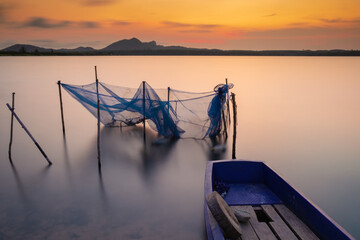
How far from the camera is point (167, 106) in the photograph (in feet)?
27.2

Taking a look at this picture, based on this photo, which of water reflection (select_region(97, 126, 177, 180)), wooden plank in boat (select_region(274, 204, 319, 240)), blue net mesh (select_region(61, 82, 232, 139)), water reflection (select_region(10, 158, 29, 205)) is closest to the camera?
wooden plank in boat (select_region(274, 204, 319, 240))

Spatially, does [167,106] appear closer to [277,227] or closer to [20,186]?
[20,186]

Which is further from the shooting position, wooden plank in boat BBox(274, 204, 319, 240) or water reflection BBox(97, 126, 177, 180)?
water reflection BBox(97, 126, 177, 180)

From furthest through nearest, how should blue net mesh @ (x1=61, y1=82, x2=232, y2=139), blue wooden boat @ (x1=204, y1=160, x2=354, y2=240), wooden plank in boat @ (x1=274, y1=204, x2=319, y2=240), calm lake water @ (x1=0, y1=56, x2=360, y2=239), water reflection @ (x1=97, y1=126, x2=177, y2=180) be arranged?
blue net mesh @ (x1=61, y1=82, x2=232, y2=139)
water reflection @ (x1=97, y1=126, x2=177, y2=180)
calm lake water @ (x1=0, y1=56, x2=360, y2=239)
wooden plank in boat @ (x1=274, y1=204, x2=319, y2=240)
blue wooden boat @ (x1=204, y1=160, x2=354, y2=240)

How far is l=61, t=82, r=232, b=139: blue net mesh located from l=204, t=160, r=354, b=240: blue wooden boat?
3401 mm

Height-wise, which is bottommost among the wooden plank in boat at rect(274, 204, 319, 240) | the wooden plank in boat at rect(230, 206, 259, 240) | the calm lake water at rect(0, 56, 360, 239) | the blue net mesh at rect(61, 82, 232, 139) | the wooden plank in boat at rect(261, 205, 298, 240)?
the calm lake water at rect(0, 56, 360, 239)

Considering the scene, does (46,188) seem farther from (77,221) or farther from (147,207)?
(147,207)

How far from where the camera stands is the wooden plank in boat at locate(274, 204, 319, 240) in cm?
342

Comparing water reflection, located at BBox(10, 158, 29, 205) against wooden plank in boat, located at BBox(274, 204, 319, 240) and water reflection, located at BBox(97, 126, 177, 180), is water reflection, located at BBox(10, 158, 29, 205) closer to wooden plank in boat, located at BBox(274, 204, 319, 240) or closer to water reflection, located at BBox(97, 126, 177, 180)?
water reflection, located at BBox(97, 126, 177, 180)

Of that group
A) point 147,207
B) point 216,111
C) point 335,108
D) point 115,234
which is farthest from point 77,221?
point 335,108

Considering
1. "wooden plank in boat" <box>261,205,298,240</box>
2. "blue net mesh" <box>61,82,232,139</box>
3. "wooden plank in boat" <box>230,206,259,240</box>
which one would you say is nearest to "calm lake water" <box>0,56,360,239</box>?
"blue net mesh" <box>61,82,232,139</box>

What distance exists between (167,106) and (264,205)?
4.73 meters

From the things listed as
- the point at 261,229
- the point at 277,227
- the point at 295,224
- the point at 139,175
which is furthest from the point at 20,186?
the point at 295,224

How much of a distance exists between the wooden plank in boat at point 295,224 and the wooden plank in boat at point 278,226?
0.19ft
